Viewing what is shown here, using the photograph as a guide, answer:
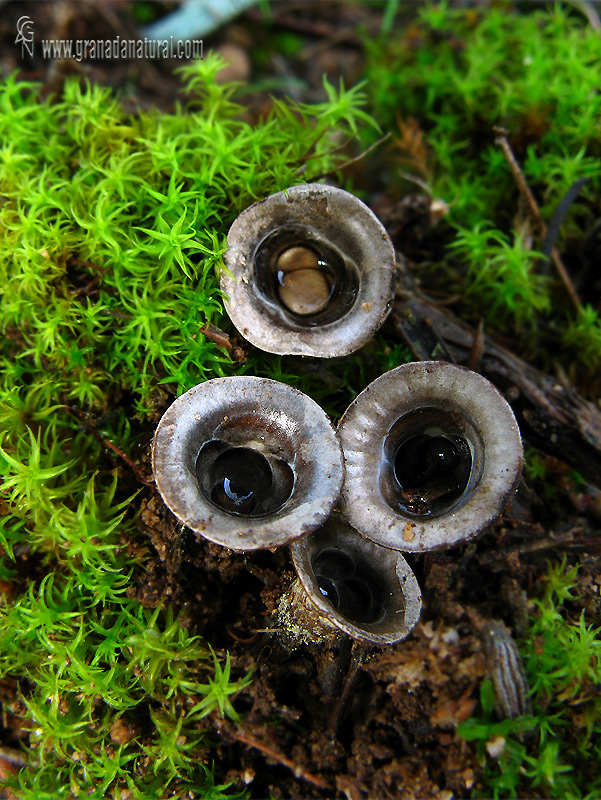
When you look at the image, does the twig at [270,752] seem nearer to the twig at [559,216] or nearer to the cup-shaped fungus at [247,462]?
the cup-shaped fungus at [247,462]

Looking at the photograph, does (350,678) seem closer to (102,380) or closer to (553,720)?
(553,720)

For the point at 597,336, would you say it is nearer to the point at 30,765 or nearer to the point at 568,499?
the point at 568,499

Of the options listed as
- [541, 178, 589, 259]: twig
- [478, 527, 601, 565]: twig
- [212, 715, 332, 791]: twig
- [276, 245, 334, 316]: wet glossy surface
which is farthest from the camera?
[541, 178, 589, 259]: twig

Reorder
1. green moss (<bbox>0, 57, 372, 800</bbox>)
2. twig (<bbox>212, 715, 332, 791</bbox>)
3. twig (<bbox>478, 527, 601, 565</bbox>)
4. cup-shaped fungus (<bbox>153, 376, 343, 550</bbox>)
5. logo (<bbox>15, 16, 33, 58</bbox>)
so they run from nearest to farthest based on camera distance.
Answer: cup-shaped fungus (<bbox>153, 376, 343, 550</bbox>) < twig (<bbox>212, 715, 332, 791</bbox>) < green moss (<bbox>0, 57, 372, 800</bbox>) < twig (<bbox>478, 527, 601, 565</bbox>) < logo (<bbox>15, 16, 33, 58</bbox>)

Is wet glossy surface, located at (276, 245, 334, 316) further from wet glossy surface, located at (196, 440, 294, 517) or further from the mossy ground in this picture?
wet glossy surface, located at (196, 440, 294, 517)

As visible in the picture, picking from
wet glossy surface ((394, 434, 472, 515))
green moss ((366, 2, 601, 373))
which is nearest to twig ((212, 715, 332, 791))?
wet glossy surface ((394, 434, 472, 515))

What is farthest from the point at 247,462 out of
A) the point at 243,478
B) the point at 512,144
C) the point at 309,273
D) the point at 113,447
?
the point at 512,144

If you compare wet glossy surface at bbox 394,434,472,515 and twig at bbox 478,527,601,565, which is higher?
wet glossy surface at bbox 394,434,472,515
